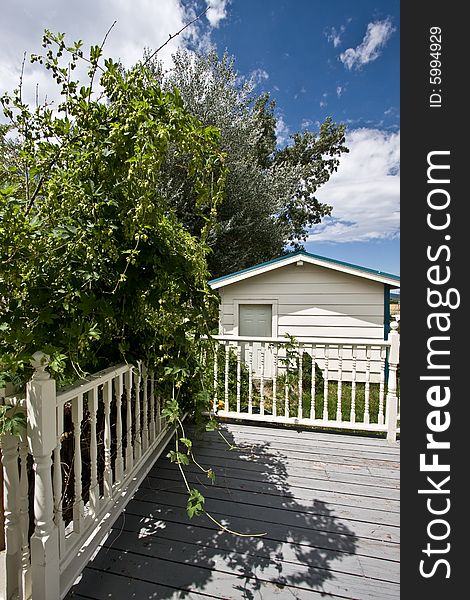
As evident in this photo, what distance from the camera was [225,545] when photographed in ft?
5.26

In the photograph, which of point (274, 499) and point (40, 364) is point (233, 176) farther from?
point (40, 364)

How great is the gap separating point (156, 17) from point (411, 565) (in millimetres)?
3543

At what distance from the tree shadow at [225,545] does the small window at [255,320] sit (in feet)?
12.5

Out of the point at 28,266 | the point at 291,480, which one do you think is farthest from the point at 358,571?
the point at 28,266

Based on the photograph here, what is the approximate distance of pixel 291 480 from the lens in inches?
86.4

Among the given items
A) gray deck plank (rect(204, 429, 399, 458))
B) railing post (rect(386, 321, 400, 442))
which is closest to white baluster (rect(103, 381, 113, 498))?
gray deck plank (rect(204, 429, 399, 458))

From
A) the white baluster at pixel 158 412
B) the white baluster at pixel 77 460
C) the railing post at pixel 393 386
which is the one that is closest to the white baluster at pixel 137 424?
the white baluster at pixel 158 412

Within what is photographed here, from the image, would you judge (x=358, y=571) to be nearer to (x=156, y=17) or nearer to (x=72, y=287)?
(x=72, y=287)

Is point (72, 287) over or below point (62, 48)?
below

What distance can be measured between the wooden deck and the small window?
11.4 feet

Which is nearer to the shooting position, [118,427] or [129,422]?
[118,427]

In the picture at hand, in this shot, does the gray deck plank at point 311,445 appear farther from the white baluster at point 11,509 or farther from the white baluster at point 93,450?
the white baluster at point 11,509

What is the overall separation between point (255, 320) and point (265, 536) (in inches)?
175

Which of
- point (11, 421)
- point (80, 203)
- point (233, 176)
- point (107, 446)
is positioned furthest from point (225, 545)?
point (233, 176)
